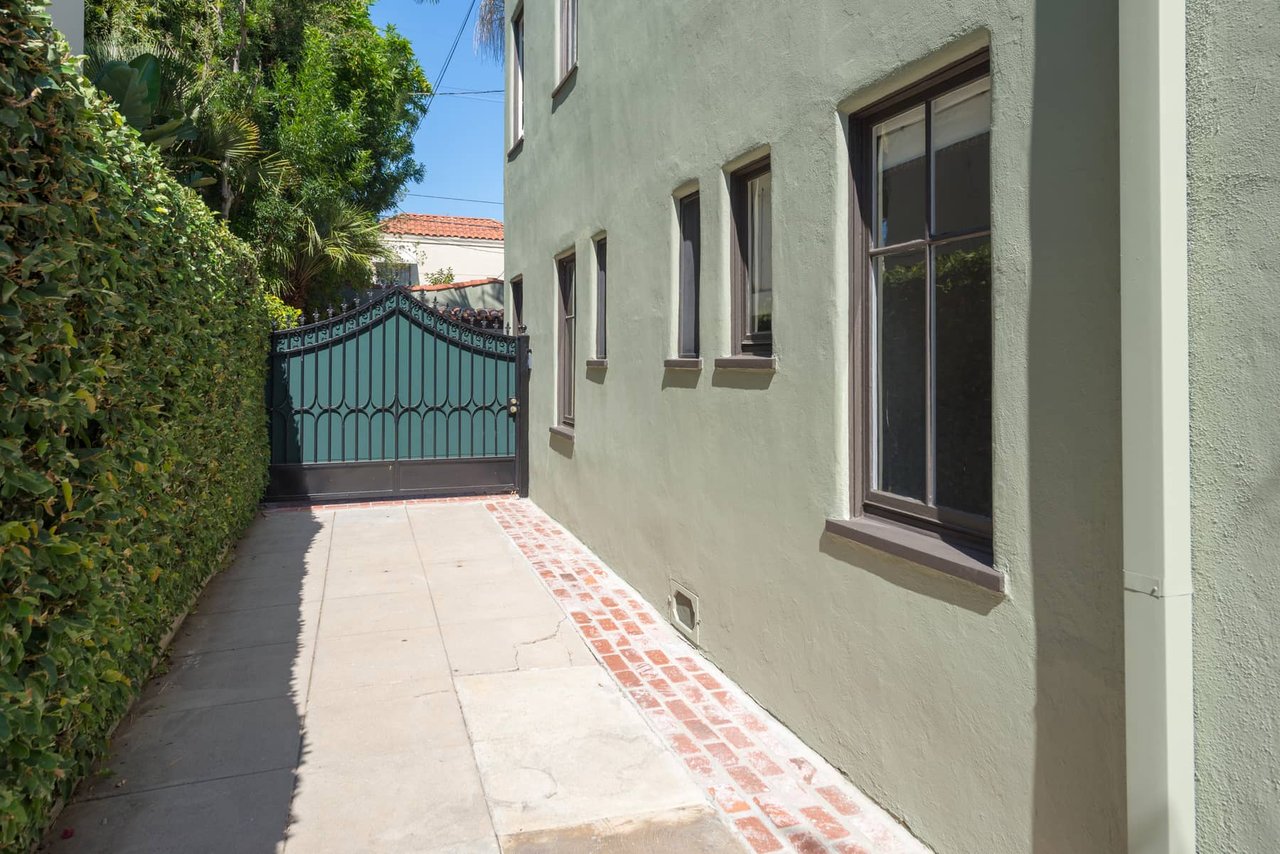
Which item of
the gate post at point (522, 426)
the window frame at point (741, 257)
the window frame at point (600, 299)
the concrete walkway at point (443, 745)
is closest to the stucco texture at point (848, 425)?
the window frame at point (741, 257)

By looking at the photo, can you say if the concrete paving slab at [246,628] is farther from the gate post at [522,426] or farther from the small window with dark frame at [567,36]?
the small window with dark frame at [567,36]

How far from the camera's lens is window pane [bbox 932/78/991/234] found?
2756mm

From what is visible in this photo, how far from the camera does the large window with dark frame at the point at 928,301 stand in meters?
2.78

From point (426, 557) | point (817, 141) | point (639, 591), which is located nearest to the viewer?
point (817, 141)

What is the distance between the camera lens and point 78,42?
4.91 m

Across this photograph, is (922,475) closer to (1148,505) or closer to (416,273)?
(1148,505)

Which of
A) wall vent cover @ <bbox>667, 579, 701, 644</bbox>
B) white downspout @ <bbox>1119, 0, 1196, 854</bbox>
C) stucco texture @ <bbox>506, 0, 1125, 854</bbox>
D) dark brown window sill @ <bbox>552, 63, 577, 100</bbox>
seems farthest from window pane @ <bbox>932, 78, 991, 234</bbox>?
dark brown window sill @ <bbox>552, 63, 577, 100</bbox>

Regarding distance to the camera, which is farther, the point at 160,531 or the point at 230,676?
the point at 230,676

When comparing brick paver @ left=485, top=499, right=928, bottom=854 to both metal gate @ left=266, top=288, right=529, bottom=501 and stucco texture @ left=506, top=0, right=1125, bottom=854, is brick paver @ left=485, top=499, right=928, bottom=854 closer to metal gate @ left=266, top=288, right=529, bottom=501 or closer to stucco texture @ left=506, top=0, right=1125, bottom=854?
stucco texture @ left=506, top=0, right=1125, bottom=854

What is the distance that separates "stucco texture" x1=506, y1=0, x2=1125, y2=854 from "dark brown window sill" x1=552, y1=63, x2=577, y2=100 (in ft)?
3.90

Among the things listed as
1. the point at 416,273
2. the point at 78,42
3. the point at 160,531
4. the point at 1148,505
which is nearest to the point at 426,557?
the point at 160,531

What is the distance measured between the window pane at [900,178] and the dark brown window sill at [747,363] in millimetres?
790

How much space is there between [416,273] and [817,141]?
2350 cm

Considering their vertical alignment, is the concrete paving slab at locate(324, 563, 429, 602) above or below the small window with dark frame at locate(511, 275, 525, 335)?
below
